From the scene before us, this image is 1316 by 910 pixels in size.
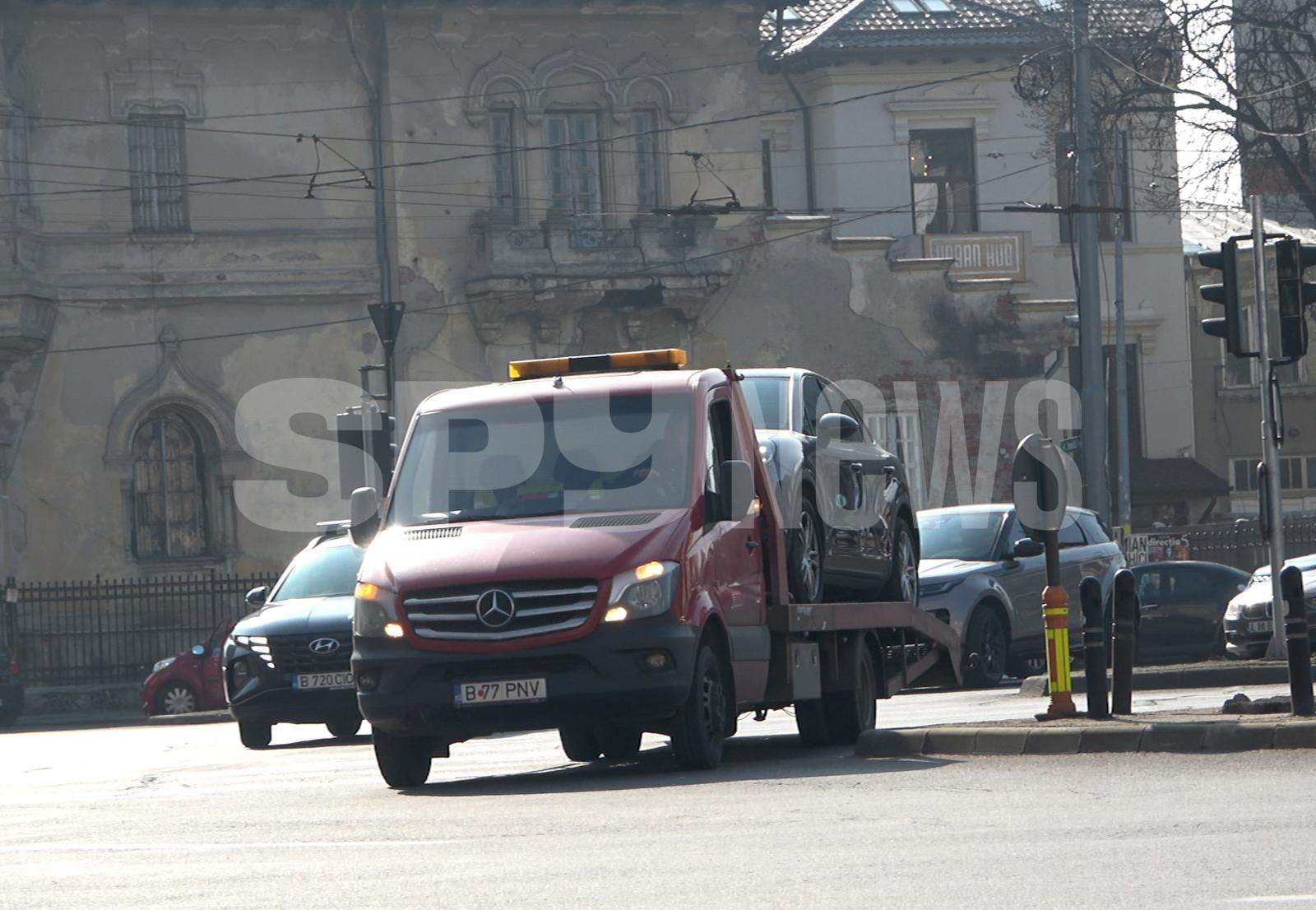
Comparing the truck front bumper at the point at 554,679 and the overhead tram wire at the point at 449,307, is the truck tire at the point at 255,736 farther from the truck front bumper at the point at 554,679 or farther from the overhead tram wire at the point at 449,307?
the overhead tram wire at the point at 449,307

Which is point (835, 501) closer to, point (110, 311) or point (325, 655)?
point (325, 655)

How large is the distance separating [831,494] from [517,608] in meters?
3.31

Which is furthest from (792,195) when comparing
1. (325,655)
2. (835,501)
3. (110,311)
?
(835,501)

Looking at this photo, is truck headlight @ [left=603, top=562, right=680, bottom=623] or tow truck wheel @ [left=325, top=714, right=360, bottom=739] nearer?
truck headlight @ [left=603, top=562, right=680, bottom=623]

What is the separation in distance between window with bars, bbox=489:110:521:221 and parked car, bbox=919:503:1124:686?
15.6 metres

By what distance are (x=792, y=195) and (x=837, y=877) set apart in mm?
41031

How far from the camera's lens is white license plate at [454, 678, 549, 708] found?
1256cm

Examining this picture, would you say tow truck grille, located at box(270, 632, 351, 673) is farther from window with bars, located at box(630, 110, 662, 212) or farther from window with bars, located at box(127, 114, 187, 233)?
window with bars, located at box(630, 110, 662, 212)

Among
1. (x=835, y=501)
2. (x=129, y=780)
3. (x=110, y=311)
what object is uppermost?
(x=110, y=311)

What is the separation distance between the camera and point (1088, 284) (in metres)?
31.6

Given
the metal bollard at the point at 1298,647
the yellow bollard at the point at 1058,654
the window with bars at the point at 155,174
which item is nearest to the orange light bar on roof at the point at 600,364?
the yellow bollard at the point at 1058,654

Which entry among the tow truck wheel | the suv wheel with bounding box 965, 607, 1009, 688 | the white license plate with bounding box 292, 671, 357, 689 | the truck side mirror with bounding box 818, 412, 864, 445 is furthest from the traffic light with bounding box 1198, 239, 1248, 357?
the tow truck wheel

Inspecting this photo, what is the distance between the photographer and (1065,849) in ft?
28.5

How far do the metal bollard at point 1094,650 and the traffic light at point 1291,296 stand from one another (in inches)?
101
